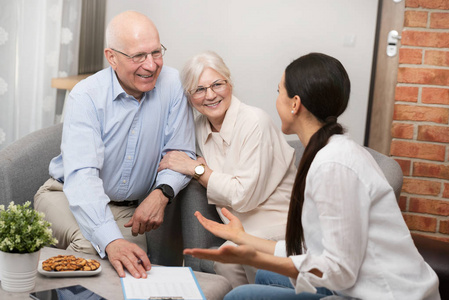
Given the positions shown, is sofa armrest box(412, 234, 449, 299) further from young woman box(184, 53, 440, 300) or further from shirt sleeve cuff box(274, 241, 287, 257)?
shirt sleeve cuff box(274, 241, 287, 257)

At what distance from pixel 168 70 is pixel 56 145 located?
1.85ft

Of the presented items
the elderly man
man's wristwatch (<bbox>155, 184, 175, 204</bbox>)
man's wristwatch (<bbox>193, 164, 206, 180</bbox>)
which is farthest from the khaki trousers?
man's wristwatch (<bbox>193, 164, 206, 180</bbox>)

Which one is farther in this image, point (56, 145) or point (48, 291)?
point (56, 145)

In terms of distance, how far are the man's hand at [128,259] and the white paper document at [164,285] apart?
2 centimetres

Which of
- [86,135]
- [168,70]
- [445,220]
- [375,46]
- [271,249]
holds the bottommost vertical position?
[445,220]

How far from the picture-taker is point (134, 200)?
7.63 ft

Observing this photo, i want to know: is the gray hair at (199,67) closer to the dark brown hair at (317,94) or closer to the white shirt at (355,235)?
the dark brown hair at (317,94)

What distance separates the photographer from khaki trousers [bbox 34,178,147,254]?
200 centimetres

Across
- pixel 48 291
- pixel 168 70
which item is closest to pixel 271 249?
pixel 48 291

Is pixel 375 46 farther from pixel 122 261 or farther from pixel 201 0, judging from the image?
pixel 122 261

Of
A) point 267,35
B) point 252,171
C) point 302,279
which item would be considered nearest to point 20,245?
point 302,279

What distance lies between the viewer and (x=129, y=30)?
205 centimetres

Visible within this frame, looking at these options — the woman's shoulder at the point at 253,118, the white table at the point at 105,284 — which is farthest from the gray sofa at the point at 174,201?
the white table at the point at 105,284

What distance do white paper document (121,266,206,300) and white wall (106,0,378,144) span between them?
182 centimetres
